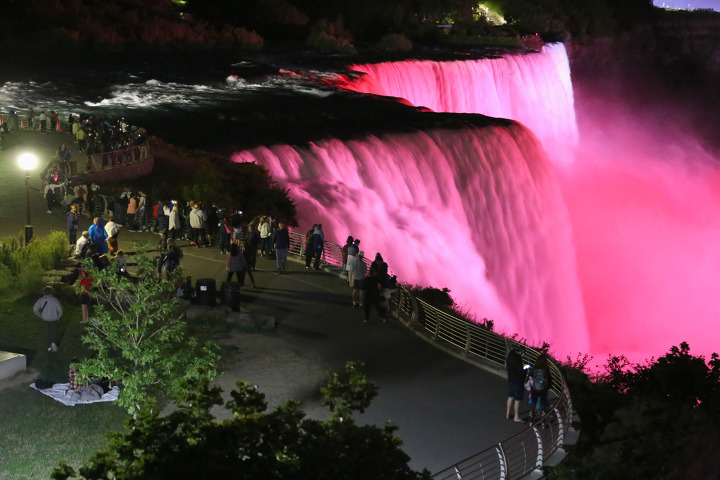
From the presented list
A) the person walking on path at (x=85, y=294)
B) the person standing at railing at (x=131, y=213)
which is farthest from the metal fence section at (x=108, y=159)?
the person walking on path at (x=85, y=294)

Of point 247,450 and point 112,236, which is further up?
point 247,450

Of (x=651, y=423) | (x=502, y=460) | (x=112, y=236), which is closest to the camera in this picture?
(x=502, y=460)

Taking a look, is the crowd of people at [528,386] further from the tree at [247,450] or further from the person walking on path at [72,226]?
the person walking on path at [72,226]

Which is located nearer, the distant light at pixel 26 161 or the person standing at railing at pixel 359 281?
the person standing at railing at pixel 359 281

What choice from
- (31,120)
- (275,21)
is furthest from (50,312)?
(275,21)

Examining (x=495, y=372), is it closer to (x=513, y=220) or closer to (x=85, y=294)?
(x=85, y=294)

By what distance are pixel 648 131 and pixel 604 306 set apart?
3886cm

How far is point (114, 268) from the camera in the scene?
47.5ft

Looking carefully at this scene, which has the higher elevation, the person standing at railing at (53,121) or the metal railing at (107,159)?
the metal railing at (107,159)

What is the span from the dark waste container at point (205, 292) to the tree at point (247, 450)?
27.6 ft

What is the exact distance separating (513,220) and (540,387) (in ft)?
72.0

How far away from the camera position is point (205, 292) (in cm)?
1886

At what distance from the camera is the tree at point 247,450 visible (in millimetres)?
9508

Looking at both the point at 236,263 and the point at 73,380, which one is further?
the point at 236,263
